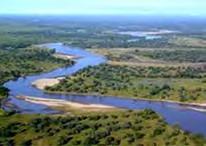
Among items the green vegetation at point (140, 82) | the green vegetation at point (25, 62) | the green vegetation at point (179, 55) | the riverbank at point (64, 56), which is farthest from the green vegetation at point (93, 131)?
the green vegetation at point (179, 55)

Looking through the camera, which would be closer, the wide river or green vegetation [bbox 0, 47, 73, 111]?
the wide river

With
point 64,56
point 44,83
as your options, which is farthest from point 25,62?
point 44,83

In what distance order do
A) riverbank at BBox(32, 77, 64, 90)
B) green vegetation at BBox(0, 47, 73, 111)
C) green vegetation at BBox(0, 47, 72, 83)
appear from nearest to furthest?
riverbank at BBox(32, 77, 64, 90)
green vegetation at BBox(0, 47, 73, 111)
green vegetation at BBox(0, 47, 72, 83)

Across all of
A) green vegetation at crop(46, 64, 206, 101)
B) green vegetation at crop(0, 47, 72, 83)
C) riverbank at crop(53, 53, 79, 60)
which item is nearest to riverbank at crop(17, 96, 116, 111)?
green vegetation at crop(46, 64, 206, 101)

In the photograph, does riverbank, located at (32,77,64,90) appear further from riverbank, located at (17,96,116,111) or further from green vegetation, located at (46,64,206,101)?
riverbank, located at (17,96,116,111)

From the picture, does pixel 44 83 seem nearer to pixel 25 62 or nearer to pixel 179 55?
pixel 25 62

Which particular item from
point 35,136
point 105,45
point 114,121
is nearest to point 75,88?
point 114,121

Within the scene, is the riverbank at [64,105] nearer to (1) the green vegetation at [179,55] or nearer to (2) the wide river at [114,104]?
(2) the wide river at [114,104]
